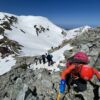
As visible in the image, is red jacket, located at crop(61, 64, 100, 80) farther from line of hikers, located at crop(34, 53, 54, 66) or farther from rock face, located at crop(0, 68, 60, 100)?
line of hikers, located at crop(34, 53, 54, 66)

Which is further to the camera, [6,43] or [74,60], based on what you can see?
[6,43]

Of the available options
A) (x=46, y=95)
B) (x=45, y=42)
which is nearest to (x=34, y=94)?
(x=46, y=95)

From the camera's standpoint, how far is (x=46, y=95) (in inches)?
865

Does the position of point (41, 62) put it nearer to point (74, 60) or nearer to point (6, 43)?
point (74, 60)

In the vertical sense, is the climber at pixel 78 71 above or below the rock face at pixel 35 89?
above

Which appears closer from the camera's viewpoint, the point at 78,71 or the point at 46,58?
the point at 78,71

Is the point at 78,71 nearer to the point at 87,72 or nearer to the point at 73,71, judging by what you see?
the point at 73,71

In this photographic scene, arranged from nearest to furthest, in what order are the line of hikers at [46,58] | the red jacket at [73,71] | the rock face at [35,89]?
the red jacket at [73,71]
the rock face at [35,89]
the line of hikers at [46,58]

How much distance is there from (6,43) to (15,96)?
92792 millimetres

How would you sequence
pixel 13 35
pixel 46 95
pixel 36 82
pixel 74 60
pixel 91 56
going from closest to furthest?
pixel 74 60 → pixel 46 95 → pixel 36 82 → pixel 91 56 → pixel 13 35

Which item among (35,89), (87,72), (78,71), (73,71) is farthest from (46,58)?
(87,72)

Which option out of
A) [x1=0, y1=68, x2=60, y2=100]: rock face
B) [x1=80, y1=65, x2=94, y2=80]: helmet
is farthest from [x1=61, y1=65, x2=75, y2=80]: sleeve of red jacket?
[x1=0, y1=68, x2=60, y2=100]: rock face

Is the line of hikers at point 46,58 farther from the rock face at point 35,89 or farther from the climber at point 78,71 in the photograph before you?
the climber at point 78,71

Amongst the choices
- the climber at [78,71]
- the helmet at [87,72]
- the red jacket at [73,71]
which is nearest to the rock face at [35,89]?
the climber at [78,71]
